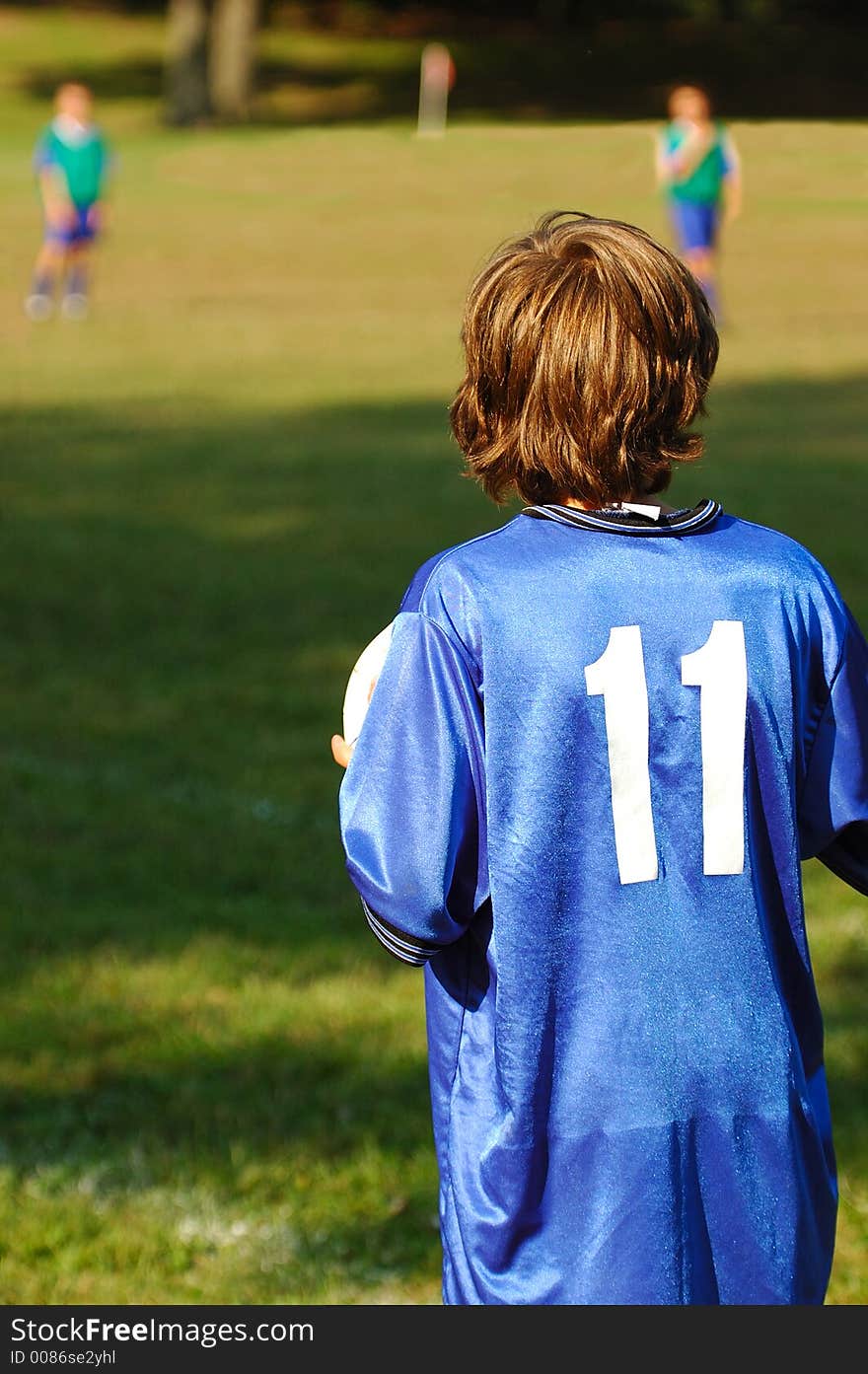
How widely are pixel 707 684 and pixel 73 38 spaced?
4670cm

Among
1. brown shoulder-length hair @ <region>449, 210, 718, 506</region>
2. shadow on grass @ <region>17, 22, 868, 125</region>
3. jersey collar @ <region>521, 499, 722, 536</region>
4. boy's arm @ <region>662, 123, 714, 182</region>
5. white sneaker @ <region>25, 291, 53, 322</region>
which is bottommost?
white sneaker @ <region>25, 291, 53, 322</region>

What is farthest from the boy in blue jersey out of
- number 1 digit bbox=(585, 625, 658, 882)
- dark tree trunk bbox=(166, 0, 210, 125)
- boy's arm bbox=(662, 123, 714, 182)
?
dark tree trunk bbox=(166, 0, 210, 125)

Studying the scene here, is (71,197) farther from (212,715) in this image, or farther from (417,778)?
(417,778)

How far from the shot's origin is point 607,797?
6.33 ft

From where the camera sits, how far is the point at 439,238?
2453 centimetres

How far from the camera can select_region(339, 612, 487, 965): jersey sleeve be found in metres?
1.91

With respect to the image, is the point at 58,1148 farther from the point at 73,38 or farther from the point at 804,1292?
the point at 73,38

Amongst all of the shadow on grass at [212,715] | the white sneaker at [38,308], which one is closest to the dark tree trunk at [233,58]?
the white sneaker at [38,308]

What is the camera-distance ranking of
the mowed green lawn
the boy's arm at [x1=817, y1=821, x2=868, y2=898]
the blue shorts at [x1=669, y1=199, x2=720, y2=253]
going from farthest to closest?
1. the blue shorts at [x1=669, y1=199, x2=720, y2=253]
2. the mowed green lawn
3. the boy's arm at [x1=817, y1=821, x2=868, y2=898]

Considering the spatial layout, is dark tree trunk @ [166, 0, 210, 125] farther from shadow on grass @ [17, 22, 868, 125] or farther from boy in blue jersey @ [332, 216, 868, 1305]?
boy in blue jersey @ [332, 216, 868, 1305]

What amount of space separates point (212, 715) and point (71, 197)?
1349cm

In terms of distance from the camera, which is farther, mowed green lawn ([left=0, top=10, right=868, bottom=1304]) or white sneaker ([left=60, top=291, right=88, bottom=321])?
white sneaker ([left=60, top=291, right=88, bottom=321])

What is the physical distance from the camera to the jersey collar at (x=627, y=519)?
1945 millimetres

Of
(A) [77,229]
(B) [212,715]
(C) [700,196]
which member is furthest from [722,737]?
(A) [77,229]
